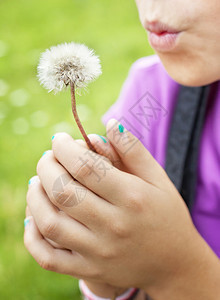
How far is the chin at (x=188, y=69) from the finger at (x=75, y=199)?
10.0 inches

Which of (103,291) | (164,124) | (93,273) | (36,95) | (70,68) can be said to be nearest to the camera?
(70,68)

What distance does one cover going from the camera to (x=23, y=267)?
109 cm

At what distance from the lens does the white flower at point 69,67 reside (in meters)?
0.47

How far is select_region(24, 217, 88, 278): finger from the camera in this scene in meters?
0.59

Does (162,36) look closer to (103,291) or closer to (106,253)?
(106,253)

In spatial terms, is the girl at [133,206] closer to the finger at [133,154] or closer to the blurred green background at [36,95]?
the finger at [133,154]

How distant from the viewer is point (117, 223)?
1.76 ft

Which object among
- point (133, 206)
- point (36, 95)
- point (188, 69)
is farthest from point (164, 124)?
point (36, 95)

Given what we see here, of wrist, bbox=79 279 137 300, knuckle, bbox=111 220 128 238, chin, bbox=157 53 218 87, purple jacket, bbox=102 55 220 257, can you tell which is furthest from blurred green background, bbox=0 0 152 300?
chin, bbox=157 53 218 87

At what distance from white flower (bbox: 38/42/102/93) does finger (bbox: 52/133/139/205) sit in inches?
3.5

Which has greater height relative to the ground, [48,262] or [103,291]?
[48,262]

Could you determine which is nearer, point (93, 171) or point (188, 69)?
point (93, 171)

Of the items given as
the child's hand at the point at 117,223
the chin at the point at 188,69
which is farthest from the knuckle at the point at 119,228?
the chin at the point at 188,69

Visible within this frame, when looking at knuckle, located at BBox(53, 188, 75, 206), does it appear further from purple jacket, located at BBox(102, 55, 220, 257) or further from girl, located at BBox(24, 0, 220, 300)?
purple jacket, located at BBox(102, 55, 220, 257)
